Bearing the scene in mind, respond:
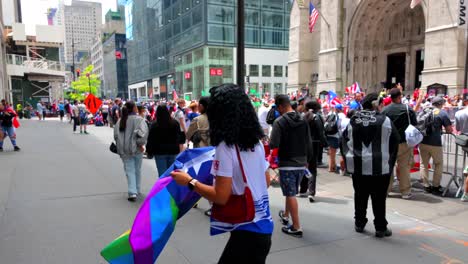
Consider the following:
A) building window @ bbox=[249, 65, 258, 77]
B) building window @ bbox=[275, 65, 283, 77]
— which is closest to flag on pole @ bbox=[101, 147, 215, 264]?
building window @ bbox=[249, 65, 258, 77]

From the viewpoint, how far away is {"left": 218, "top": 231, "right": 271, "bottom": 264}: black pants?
230cm

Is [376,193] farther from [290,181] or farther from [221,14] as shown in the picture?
[221,14]

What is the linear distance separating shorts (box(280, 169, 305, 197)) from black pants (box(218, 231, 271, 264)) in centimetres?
235

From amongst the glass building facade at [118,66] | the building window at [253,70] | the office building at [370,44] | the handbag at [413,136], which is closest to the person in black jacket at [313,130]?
the handbag at [413,136]

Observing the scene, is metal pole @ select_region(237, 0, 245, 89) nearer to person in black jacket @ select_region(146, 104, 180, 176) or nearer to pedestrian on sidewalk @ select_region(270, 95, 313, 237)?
person in black jacket @ select_region(146, 104, 180, 176)

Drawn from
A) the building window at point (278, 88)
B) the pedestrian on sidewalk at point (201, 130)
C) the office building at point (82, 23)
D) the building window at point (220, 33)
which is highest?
the office building at point (82, 23)

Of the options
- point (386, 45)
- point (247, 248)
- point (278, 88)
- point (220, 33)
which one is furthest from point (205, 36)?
point (247, 248)

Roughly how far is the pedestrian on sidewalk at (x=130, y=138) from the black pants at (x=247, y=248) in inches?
177

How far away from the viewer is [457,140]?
6.45 metres

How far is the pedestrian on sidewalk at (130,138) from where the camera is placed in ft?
21.1

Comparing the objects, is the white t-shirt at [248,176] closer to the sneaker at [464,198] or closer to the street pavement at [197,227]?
the street pavement at [197,227]

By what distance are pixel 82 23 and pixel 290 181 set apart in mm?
202405

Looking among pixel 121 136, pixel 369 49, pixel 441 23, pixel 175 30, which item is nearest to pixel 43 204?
pixel 121 136

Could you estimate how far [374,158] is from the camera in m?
4.54
